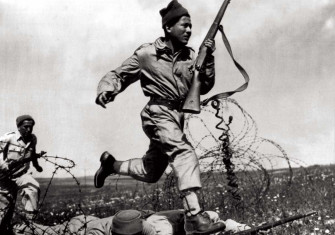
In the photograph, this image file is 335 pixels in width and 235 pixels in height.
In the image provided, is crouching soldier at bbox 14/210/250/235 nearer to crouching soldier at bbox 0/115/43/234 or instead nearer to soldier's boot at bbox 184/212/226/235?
soldier's boot at bbox 184/212/226/235

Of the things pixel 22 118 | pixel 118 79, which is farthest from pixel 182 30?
pixel 22 118

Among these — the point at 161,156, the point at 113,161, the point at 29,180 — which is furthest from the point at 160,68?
the point at 29,180

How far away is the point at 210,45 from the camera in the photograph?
5.42m

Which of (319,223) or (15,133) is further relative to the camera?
(15,133)

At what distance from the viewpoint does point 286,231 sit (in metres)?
5.65

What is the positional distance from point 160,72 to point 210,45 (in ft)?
1.95

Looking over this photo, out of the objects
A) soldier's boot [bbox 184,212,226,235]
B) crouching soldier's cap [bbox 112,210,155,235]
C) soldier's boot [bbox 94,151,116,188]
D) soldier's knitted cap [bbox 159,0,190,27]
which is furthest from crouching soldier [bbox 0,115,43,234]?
soldier's boot [bbox 184,212,226,235]

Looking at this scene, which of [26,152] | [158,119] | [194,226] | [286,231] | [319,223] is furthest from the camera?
[26,152]

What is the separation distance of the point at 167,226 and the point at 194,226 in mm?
869

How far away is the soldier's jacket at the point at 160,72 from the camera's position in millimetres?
5383

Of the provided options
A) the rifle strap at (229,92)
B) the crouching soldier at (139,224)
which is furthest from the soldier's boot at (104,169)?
the rifle strap at (229,92)

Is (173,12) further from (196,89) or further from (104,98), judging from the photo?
(104,98)

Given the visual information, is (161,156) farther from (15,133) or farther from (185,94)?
(15,133)

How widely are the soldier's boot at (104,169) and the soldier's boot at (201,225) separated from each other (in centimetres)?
170
